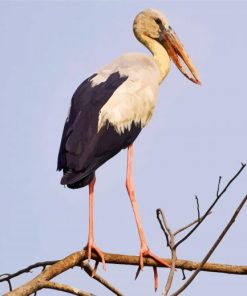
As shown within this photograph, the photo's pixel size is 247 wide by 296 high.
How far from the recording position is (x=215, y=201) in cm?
514

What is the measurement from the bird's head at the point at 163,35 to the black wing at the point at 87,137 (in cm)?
159

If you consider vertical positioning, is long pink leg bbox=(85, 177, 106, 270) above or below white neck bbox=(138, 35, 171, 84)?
below

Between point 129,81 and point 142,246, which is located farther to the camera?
point 129,81

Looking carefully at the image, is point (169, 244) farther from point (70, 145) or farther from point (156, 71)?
point (156, 71)

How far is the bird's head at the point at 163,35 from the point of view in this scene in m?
9.71

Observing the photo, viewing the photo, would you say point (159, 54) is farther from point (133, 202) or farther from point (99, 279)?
point (99, 279)

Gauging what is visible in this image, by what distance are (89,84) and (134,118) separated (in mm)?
528

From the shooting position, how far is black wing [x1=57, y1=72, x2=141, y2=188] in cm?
721

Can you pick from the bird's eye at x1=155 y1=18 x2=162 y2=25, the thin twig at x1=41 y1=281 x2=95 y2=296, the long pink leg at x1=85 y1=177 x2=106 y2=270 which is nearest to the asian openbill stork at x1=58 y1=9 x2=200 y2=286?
the long pink leg at x1=85 y1=177 x2=106 y2=270

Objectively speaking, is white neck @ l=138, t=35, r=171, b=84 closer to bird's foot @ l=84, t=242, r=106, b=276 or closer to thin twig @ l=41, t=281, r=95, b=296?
bird's foot @ l=84, t=242, r=106, b=276

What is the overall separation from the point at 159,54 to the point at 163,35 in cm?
26

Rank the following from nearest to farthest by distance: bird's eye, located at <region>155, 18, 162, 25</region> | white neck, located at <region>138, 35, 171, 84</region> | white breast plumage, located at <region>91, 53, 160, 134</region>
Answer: white breast plumage, located at <region>91, 53, 160, 134</region> < white neck, located at <region>138, 35, 171, 84</region> < bird's eye, located at <region>155, 18, 162, 25</region>

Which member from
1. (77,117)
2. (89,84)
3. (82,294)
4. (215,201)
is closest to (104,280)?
(82,294)

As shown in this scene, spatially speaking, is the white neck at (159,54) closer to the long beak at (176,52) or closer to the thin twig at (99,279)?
the long beak at (176,52)
